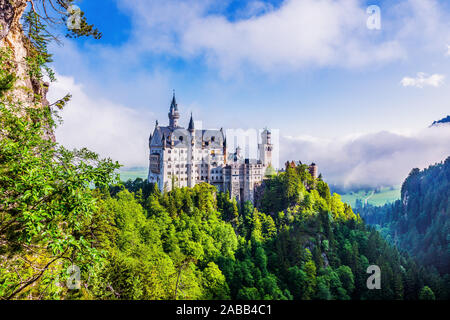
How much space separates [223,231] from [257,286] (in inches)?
439

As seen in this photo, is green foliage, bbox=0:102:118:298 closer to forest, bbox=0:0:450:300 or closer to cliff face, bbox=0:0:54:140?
forest, bbox=0:0:450:300

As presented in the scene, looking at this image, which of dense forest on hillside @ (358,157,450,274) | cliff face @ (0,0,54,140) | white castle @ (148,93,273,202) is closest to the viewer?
cliff face @ (0,0,54,140)

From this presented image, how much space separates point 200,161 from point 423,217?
118095mm

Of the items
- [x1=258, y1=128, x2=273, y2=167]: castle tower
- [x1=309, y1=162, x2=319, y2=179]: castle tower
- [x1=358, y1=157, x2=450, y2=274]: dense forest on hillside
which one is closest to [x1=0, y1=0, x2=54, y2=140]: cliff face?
[x1=258, y1=128, x2=273, y2=167]: castle tower

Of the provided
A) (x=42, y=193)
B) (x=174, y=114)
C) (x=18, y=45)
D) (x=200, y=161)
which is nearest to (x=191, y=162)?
(x=200, y=161)

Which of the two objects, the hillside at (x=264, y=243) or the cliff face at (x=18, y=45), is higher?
the cliff face at (x=18, y=45)

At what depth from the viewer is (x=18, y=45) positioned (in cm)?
1373

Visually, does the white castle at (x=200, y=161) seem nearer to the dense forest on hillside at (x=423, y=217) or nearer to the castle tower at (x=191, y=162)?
the castle tower at (x=191, y=162)

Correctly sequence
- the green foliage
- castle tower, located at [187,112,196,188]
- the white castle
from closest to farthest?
the green foliage, the white castle, castle tower, located at [187,112,196,188]

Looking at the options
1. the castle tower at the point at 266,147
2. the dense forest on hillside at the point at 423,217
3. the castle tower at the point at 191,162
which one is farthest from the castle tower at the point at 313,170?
the dense forest on hillside at the point at 423,217

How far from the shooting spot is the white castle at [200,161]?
179 feet

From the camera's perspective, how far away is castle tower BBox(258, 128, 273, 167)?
65.7 meters
